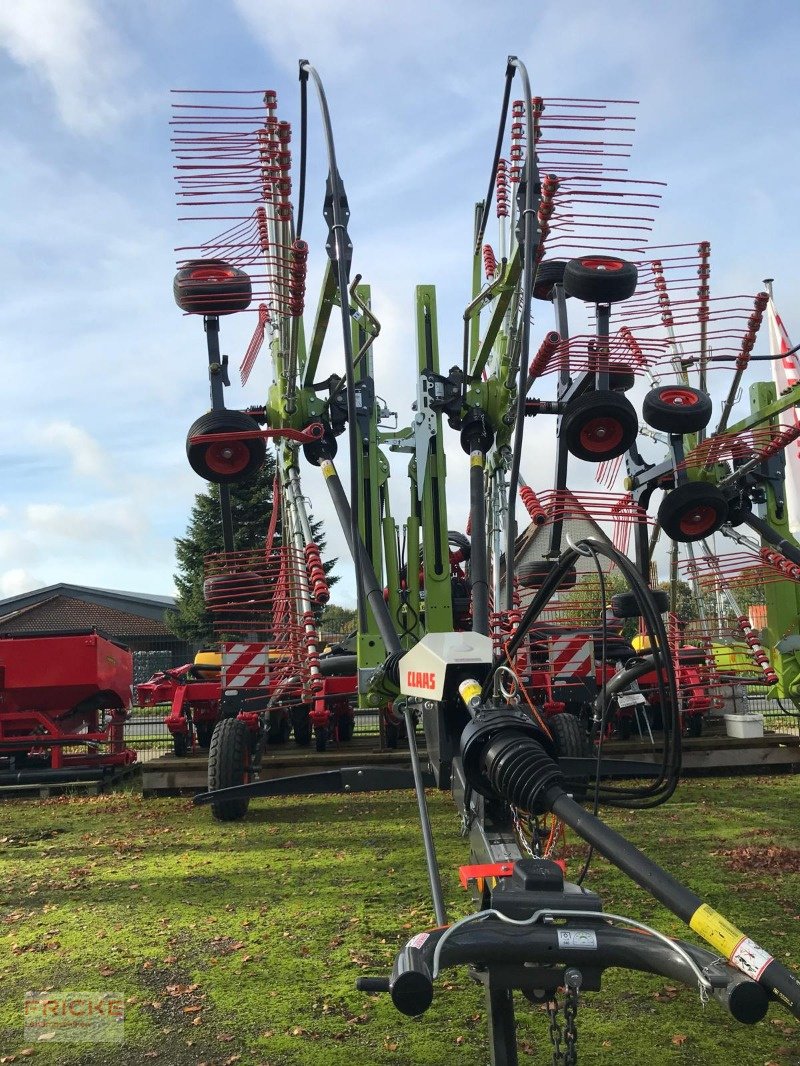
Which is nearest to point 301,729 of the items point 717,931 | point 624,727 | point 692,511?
point 624,727

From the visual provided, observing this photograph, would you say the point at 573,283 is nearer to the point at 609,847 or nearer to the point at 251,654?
the point at 251,654

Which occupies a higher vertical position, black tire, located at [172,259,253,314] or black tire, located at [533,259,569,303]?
black tire, located at [533,259,569,303]

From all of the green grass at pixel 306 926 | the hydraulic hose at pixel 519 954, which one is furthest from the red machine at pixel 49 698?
the hydraulic hose at pixel 519 954

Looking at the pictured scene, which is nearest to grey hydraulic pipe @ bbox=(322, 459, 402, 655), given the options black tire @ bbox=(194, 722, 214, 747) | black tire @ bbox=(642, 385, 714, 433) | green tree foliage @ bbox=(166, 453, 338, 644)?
black tire @ bbox=(642, 385, 714, 433)

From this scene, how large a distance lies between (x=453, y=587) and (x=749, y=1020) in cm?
645

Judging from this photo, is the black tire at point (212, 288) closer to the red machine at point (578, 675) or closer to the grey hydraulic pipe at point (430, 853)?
the red machine at point (578, 675)

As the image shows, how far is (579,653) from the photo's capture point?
25.5 ft

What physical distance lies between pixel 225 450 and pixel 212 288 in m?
1.18

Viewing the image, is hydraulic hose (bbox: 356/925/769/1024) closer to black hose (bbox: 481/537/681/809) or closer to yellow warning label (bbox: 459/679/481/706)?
black hose (bbox: 481/537/681/809)

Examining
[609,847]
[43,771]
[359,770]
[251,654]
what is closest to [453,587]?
[251,654]

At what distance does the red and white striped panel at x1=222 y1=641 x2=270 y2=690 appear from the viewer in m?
6.94

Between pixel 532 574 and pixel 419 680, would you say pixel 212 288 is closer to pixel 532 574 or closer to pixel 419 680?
pixel 532 574

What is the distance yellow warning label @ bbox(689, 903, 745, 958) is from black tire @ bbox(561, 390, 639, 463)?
4.86 metres

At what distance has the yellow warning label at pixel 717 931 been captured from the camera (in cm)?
163
